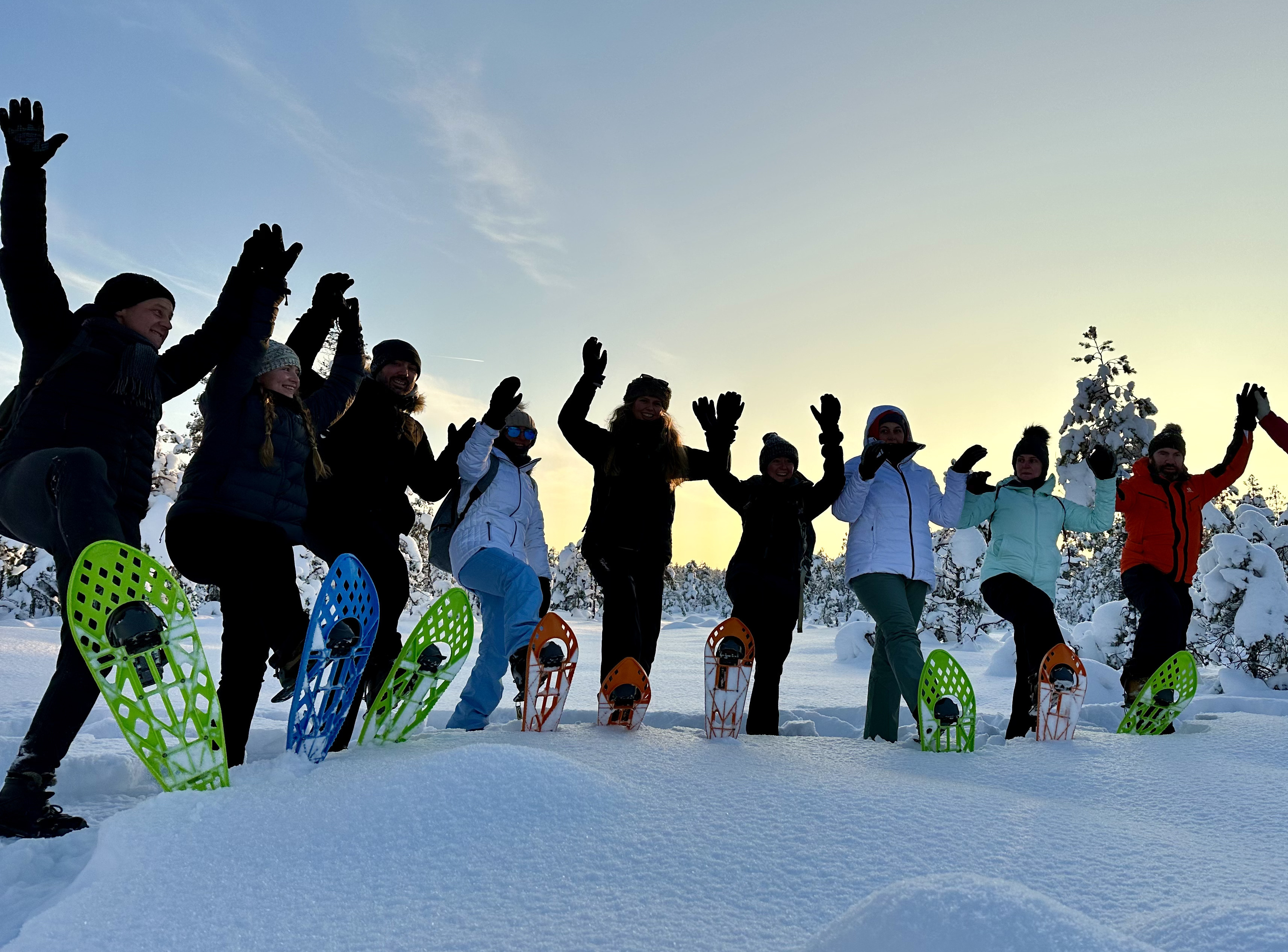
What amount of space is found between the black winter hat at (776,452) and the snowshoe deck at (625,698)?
1515 mm

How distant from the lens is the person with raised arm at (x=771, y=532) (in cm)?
453

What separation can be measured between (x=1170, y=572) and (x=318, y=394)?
5.42 meters

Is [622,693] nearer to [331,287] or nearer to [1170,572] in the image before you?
[331,287]

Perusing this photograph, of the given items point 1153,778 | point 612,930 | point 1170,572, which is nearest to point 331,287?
point 612,930

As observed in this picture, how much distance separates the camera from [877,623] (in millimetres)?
4551

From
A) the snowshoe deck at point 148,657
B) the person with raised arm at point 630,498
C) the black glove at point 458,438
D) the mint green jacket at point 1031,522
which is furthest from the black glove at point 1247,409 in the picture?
the snowshoe deck at point 148,657

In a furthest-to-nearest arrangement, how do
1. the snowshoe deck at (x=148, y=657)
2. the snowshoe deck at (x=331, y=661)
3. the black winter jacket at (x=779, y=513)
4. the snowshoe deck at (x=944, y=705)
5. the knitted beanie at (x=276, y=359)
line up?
1. the black winter jacket at (x=779, y=513)
2. the snowshoe deck at (x=944, y=705)
3. the knitted beanie at (x=276, y=359)
4. the snowshoe deck at (x=331, y=661)
5. the snowshoe deck at (x=148, y=657)

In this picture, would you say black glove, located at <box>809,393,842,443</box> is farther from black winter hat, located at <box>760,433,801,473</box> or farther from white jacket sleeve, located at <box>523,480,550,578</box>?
white jacket sleeve, located at <box>523,480,550,578</box>

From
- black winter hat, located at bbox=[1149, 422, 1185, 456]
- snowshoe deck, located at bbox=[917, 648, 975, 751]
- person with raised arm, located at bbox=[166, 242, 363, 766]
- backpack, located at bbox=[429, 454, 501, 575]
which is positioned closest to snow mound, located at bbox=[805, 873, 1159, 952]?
person with raised arm, located at bbox=[166, 242, 363, 766]

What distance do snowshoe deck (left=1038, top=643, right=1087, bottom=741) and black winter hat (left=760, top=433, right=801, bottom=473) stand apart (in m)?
1.79

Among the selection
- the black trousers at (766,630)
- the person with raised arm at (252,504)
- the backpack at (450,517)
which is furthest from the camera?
the black trousers at (766,630)

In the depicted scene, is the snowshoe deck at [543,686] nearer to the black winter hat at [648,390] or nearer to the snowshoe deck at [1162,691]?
the black winter hat at [648,390]

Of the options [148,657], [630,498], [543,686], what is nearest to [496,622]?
[543,686]

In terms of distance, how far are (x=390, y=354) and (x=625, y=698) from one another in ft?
7.15
